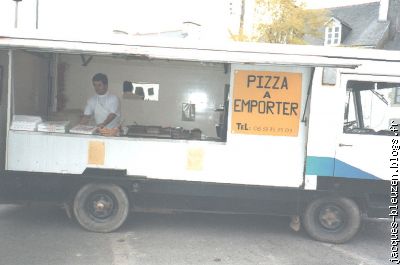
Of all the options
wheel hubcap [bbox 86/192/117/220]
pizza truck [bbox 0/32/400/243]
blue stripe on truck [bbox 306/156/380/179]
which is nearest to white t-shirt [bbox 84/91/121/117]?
pizza truck [bbox 0/32/400/243]

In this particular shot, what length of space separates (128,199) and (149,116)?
3.06 metres

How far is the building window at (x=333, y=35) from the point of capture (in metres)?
35.8

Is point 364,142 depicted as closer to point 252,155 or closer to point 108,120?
point 252,155

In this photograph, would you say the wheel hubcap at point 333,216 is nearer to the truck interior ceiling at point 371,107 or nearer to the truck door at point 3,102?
the truck interior ceiling at point 371,107

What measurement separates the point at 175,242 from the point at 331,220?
2163 millimetres

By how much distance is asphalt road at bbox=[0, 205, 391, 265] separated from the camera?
5141mm

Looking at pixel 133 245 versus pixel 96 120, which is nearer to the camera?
pixel 133 245

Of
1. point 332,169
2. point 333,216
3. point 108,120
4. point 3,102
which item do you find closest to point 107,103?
point 108,120

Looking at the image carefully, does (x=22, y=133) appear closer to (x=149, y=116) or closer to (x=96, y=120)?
(x=96, y=120)

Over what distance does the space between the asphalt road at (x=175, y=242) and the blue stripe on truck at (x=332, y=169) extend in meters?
0.98

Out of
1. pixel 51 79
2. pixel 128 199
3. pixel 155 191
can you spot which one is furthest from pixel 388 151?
pixel 51 79

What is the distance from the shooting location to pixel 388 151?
5.81 m

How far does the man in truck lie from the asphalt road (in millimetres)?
1531

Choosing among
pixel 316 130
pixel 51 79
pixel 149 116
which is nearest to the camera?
pixel 316 130
